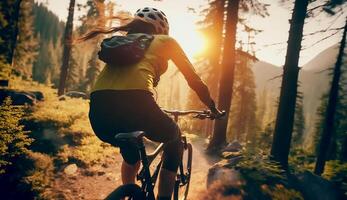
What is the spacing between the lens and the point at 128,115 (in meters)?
3.10

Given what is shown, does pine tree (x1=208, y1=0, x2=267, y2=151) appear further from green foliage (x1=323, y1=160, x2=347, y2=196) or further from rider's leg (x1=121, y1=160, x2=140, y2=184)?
rider's leg (x1=121, y1=160, x2=140, y2=184)

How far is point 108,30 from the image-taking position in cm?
379

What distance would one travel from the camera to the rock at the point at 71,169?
7827 mm

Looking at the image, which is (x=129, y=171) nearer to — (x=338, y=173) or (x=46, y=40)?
(x=338, y=173)

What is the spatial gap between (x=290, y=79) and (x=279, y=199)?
5.08m

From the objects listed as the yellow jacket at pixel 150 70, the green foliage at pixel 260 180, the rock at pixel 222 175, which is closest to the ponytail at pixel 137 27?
the yellow jacket at pixel 150 70

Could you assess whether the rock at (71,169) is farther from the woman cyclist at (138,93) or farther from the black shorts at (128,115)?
the black shorts at (128,115)

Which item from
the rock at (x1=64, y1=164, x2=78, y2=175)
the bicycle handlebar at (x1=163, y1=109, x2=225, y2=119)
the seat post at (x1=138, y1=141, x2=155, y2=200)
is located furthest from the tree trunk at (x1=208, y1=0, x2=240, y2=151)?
the seat post at (x1=138, y1=141, x2=155, y2=200)

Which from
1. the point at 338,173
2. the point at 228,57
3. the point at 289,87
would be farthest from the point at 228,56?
the point at 338,173

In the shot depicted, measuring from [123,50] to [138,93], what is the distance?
458 mm

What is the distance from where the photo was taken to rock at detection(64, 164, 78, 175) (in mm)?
7827

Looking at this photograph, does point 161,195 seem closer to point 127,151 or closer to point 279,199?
point 127,151

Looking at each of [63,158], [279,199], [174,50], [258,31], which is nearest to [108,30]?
[174,50]

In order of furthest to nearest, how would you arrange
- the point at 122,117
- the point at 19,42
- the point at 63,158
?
the point at 19,42, the point at 63,158, the point at 122,117
